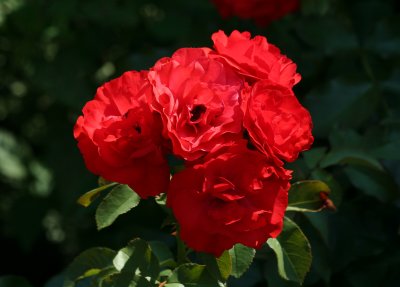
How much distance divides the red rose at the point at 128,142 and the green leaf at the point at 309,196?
0.92 ft

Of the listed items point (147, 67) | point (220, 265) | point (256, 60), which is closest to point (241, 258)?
point (220, 265)

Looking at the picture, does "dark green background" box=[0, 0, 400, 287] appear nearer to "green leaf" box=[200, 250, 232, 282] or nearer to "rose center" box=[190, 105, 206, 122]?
"green leaf" box=[200, 250, 232, 282]

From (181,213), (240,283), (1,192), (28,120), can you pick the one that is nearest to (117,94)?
(181,213)

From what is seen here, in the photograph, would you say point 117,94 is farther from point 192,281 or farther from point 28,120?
point 28,120

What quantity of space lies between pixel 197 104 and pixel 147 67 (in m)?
0.83

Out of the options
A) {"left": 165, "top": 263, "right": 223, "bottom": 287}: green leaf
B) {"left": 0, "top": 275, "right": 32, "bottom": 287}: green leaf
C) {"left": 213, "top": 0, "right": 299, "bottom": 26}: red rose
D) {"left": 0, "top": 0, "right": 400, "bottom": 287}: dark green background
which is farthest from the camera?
{"left": 213, "top": 0, "right": 299, "bottom": 26}: red rose

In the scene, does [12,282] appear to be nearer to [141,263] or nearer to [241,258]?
[141,263]

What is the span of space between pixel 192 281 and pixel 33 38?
1444 mm

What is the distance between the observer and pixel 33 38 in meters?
2.39

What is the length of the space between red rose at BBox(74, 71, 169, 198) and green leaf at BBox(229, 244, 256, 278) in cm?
16

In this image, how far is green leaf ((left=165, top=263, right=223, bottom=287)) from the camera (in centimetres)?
113

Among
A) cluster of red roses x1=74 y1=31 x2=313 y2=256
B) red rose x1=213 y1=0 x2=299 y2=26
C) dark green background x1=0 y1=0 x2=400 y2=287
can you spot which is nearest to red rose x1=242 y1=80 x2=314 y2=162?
cluster of red roses x1=74 y1=31 x2=313 y2=256

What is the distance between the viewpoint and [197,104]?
3.44 feet

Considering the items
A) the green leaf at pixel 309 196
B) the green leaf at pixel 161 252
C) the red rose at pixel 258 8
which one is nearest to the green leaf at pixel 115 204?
the green leaf at pixel 161 252
